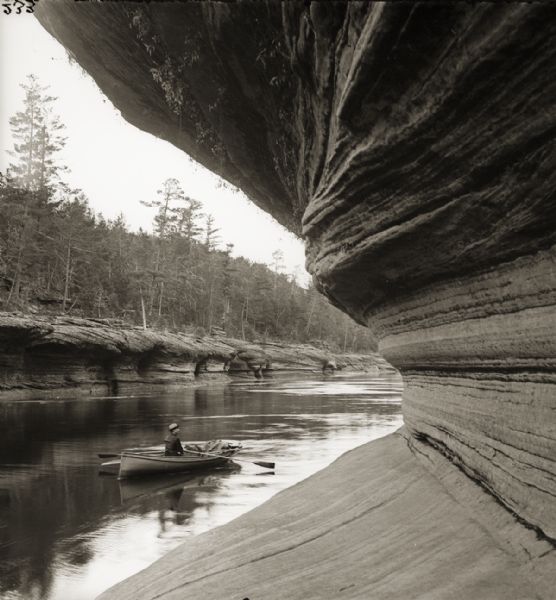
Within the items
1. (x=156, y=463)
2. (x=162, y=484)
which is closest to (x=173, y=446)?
(x=156, y=463)

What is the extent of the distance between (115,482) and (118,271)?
45.6 m

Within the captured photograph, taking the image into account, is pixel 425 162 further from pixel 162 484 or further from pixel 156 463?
pixel 162 484

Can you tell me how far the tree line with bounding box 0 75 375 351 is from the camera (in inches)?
1698

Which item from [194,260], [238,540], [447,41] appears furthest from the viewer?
[194,260]

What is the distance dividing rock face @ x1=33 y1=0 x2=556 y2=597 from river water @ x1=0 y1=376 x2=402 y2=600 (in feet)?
19.1

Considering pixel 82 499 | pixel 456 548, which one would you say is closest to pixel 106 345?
pixel 82 499

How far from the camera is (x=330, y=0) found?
361 centimetres

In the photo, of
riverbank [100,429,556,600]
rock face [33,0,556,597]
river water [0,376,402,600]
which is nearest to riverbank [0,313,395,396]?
river water [0,376,402,600]

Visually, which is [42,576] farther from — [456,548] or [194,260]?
[194,260]

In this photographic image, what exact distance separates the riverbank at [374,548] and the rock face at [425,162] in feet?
0.84

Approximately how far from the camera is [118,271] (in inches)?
2248

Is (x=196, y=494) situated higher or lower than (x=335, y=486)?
lower

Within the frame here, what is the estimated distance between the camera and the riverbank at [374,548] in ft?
11.7

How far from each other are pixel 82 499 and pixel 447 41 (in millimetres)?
12196
